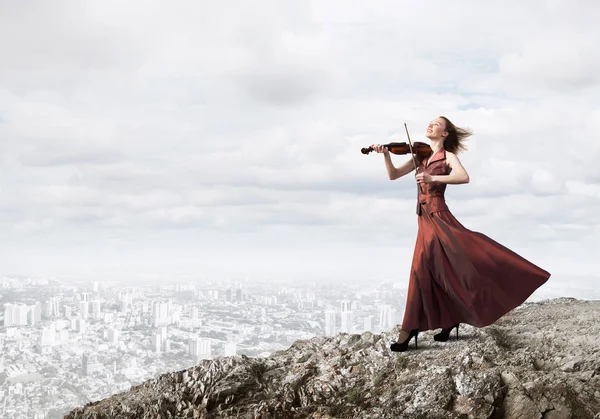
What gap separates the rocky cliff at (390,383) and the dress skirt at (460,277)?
0.53 m

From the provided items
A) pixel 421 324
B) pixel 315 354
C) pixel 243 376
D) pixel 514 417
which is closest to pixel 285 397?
pixel 243 376

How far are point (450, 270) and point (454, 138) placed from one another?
195 cm

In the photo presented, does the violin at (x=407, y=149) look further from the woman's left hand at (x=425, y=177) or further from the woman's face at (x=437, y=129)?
the woman's left hand at (x=425, y=177)

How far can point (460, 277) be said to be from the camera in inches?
348

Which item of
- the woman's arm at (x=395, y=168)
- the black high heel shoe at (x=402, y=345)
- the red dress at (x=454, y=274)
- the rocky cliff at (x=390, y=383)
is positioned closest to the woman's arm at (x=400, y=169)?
the woman's arm at (x=395, y=168)

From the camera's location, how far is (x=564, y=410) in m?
7.57

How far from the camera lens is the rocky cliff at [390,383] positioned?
7754 mm

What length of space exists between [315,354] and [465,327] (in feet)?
8.18

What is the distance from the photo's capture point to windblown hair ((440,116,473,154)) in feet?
30.5

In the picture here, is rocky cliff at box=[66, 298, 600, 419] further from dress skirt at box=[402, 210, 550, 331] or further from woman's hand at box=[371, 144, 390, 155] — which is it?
woman's hand at box=[371, 144, 390, 155]

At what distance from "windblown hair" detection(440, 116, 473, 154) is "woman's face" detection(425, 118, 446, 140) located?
0.08 m

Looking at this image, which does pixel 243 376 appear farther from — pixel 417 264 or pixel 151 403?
pixel 417 264

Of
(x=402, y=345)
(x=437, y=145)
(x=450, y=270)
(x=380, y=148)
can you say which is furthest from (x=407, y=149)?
(x=402, y=345)

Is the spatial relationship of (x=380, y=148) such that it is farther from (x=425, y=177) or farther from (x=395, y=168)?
(x=425, y=177)
